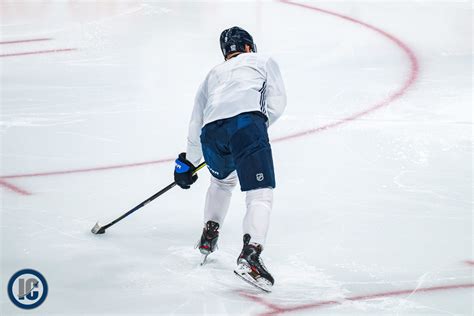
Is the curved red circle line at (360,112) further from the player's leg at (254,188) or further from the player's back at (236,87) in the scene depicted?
the player's leg at (254,188)

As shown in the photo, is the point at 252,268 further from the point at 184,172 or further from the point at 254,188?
the point at 184,172

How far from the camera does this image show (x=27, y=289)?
3.23m

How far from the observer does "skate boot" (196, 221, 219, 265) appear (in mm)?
3490

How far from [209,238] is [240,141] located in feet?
1.41

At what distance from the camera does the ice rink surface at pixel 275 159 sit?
333 centimetres

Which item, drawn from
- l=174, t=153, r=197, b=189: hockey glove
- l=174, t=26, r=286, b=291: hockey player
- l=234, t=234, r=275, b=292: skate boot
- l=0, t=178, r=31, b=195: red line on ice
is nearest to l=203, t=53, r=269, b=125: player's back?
l=174, t=26, r=286, b=291: hockey player

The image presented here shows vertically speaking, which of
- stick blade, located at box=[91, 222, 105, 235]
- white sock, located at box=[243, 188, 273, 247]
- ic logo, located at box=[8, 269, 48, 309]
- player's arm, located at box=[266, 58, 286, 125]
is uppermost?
player's arm, located at box=[266, 58, 286, 125]

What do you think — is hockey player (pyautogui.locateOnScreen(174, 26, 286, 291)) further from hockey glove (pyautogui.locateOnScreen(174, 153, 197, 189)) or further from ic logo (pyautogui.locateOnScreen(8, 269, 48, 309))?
ic logo (pyautogui.locateOnScreen(8, 269, 48, 309))

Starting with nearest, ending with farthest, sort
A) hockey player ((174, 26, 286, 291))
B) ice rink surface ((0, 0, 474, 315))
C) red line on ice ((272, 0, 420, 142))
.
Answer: hockey player ((174, 26, 286, 291)) < ice rink surface ((0, 0, 474, 315)) < red line on ice ((272, 0, 420, 142))

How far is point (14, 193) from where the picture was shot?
427cm

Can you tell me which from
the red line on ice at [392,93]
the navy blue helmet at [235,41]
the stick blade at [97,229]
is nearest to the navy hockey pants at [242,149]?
the navy blue helmet at [235,41]

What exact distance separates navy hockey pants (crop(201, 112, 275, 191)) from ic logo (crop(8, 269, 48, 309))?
0.76 meters

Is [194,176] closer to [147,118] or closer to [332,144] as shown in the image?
[332,144]

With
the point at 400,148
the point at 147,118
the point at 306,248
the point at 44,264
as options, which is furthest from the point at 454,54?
the point at 44,264
